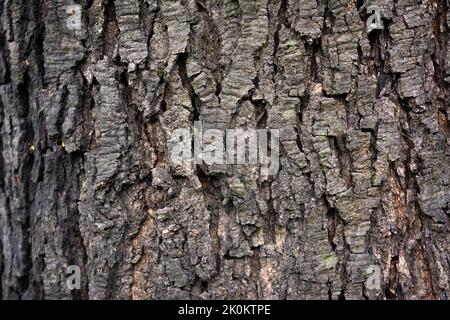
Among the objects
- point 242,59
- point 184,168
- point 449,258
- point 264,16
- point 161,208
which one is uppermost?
point 264,16

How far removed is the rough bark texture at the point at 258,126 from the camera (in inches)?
54.7

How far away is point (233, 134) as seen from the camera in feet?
4.61

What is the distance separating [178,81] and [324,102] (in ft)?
1.44

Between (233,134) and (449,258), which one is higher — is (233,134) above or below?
above

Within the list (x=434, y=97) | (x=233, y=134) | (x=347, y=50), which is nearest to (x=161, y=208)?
(x=233, y=134)

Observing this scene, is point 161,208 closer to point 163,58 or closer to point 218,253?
point 218,253

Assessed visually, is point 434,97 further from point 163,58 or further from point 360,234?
point 163,58

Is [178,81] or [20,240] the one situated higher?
[178,81]

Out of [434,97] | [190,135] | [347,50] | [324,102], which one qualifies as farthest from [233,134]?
[434,97]

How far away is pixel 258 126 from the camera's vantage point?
141 centimetres

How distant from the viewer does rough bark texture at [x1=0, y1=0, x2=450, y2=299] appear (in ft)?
4.56

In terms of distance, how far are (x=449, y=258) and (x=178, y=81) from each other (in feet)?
3.27

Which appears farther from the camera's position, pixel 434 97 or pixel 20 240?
pixel 20 240

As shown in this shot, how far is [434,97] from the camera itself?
4.66 ft
